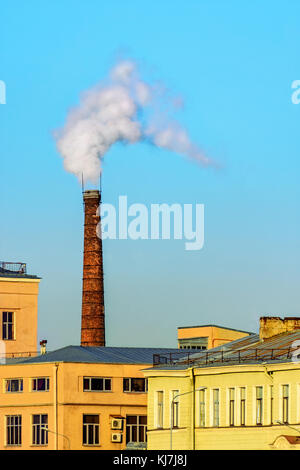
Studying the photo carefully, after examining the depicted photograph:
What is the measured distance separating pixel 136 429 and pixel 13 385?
30.6ft

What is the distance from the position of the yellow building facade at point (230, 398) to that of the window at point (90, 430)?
9.60 m

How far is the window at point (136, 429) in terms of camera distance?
12131cm

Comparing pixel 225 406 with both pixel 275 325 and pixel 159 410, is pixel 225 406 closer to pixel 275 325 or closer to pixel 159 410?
pixel 159 410

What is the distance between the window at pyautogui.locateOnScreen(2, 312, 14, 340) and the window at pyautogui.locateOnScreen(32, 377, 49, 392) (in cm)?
1805

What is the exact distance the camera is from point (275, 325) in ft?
370

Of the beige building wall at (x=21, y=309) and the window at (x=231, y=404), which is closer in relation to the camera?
the window at (x=231, y=404)

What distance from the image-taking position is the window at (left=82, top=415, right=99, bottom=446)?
120 m

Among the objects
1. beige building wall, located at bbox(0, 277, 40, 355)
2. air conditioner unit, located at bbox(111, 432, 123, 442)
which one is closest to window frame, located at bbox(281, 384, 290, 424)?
air conditioner unit, located at bbox(111, 432, 123, 442)

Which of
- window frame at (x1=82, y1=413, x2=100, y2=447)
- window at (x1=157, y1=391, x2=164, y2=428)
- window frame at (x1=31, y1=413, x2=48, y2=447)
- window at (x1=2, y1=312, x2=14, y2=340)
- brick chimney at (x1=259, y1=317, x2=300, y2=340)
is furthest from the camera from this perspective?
window at (x1=2, y1=312, x2=14, y2=340)

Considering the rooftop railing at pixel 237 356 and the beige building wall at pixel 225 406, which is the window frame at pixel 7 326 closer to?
the rooftop railing at pixel 237 356

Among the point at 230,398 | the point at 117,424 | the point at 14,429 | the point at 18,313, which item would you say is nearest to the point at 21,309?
the point at 18,313

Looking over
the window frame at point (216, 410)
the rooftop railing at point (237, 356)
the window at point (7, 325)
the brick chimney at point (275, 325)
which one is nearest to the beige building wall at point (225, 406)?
the window frame at point (216, 410)

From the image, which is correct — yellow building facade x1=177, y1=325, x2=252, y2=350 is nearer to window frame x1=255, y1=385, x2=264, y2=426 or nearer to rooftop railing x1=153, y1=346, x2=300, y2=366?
rooftop railing x1=153, y1=346, x2=300, y2=366
